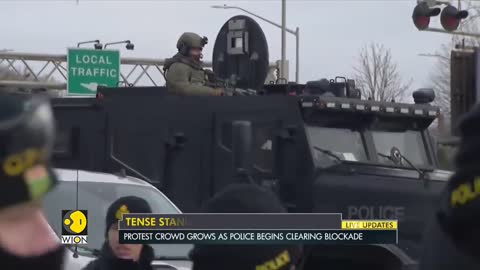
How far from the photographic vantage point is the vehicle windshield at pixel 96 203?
629cm

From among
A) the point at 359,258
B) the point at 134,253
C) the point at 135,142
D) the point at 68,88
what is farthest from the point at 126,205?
the point at 68,88

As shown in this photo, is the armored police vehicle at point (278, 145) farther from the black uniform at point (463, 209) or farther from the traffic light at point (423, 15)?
the traffic light at point (423, 15)

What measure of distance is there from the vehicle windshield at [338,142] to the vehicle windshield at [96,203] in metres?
1.82

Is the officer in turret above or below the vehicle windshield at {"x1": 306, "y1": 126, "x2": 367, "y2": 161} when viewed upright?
above

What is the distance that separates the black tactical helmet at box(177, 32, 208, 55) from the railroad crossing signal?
30.1 feet

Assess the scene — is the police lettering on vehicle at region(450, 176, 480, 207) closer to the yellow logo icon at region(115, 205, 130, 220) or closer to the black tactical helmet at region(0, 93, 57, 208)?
the black tactical helmet at region(0, 93, 57, 208)

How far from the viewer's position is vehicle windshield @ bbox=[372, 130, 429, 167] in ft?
30.4

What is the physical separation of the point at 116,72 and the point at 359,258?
15.7 meters

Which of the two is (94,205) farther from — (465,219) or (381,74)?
(381,74)

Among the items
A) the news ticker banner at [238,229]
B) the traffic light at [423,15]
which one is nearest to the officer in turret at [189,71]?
the news ticker banner at [238,229]

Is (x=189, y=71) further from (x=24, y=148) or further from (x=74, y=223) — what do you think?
(x=24, y=148)

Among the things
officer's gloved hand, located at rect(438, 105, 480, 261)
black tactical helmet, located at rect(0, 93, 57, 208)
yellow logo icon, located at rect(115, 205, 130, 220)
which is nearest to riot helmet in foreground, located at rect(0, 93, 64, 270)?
black tactical helmet, located at rect(0, 93, 57, 208)

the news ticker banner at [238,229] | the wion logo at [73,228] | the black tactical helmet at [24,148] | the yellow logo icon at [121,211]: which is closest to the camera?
the black tactical helmet at [24,148]

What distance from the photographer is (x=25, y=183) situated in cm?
145
